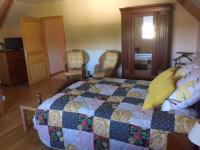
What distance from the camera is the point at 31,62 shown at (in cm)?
496

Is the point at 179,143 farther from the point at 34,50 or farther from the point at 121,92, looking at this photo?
the point at 34,50

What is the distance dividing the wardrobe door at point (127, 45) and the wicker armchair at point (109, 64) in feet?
1.01

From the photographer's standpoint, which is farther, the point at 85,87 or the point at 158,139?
the point at 85,87

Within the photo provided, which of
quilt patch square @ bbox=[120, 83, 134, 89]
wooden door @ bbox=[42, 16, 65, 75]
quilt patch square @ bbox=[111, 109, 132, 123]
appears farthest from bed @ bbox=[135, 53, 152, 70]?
wooden door @ bbox=[42, 16, 65, 75]

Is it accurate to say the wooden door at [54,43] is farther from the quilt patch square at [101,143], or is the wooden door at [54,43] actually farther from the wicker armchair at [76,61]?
the quilt patch square at [101,143]

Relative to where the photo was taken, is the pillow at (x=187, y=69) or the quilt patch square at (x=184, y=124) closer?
the quilt patch square at (x=184, y=124)

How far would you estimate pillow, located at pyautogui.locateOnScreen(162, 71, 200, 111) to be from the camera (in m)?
1.50

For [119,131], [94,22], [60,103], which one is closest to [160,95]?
[119,131]

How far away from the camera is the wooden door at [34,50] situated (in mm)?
4734

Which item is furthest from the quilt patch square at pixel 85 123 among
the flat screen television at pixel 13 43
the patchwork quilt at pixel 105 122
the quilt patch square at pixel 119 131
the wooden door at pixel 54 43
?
the wooden door at pixel 54 43

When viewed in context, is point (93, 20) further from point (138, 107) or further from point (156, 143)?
point (156, 143)

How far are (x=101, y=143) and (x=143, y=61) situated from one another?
259cm

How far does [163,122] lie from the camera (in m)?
1.56

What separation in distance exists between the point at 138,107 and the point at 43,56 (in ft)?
14.1
